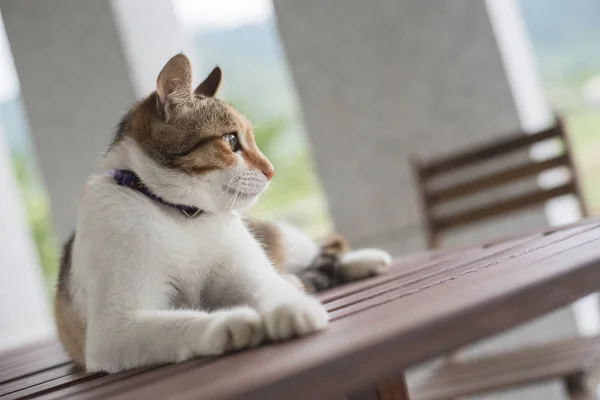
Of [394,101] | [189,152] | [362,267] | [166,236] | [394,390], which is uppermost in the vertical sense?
[394,101]

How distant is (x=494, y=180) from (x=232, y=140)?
1.51 m

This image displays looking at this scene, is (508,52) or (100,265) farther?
(508,52)

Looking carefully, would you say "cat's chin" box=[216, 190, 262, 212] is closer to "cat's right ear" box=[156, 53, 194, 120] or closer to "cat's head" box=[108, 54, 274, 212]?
"cat's head" box=[108, 54, 274, 212]

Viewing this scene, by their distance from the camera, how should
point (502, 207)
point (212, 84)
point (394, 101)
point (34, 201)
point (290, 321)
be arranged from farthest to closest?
point (34, 201) → point (394, 101) → point (502, 207) → point (212, 84) → point (290, 321)

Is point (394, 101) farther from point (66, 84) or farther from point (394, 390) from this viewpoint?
point (394, 390)

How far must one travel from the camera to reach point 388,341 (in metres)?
0.53

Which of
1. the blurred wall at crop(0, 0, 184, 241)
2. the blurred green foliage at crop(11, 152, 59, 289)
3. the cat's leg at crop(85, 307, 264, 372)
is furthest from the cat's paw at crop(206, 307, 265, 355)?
the blurred green foliage at crop(11, 152, 59, 289)

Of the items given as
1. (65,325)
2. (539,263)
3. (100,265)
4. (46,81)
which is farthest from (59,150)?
(539,263)

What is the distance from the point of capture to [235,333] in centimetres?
68

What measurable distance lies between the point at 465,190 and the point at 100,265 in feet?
5.50

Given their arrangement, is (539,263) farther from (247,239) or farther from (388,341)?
(247,239)

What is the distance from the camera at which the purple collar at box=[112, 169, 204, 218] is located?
939 mm

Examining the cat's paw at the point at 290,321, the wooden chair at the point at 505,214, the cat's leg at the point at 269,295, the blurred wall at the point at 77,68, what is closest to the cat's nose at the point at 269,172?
the cat's leg at the point at 269,295

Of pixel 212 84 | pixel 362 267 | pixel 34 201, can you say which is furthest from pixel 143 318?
pixel 34 201
